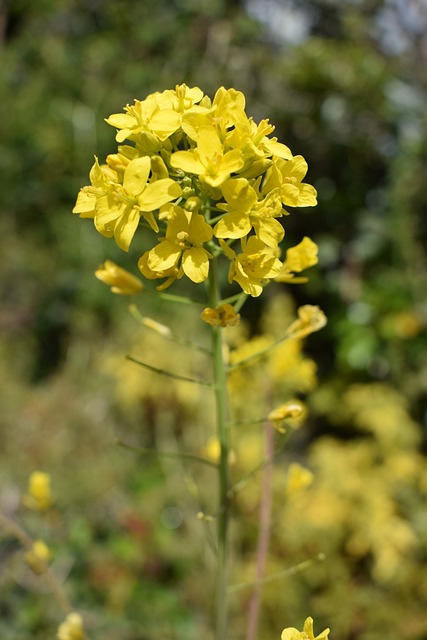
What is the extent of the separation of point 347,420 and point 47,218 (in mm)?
1898

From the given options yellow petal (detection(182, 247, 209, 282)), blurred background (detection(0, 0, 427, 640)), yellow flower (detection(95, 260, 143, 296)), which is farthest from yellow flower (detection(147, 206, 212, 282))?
blurred background (detection(0, 0, 427, 640))

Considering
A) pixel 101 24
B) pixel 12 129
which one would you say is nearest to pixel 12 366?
pixel 12 129

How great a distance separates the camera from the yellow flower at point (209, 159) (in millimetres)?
597

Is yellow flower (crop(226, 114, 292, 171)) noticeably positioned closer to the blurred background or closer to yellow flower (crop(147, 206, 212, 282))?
yellow flower (crop(147, 206, 212, 282))

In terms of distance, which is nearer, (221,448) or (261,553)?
(221,448)

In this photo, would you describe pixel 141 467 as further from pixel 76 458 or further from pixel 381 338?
pixel 381 338

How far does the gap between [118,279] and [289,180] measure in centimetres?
29

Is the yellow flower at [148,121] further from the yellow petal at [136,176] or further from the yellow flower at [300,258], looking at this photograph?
the yellow flower at [300,258]

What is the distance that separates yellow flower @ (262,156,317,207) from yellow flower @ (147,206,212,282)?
88 millimetres

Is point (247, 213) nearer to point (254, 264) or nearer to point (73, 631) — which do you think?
point (254, 264)

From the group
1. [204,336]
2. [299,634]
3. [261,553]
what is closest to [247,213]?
[299,634]

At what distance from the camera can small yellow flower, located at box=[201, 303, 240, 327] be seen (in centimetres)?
66

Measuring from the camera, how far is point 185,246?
626 mm

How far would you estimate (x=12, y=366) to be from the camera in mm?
2779
